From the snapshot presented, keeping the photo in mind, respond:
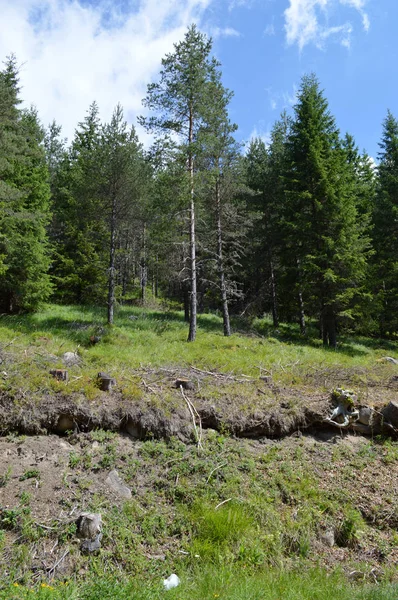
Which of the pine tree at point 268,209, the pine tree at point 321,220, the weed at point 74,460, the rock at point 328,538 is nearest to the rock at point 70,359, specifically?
the weed at point 74,460

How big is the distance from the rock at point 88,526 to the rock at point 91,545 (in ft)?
0.12

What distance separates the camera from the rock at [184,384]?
24.1 feet

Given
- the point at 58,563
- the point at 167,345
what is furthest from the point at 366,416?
the point at 167,345

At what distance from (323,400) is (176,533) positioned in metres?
4.25

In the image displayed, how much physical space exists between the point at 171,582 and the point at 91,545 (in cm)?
104

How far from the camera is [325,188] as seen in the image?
17.8 m

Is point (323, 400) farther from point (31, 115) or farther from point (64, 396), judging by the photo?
point (31, 115)

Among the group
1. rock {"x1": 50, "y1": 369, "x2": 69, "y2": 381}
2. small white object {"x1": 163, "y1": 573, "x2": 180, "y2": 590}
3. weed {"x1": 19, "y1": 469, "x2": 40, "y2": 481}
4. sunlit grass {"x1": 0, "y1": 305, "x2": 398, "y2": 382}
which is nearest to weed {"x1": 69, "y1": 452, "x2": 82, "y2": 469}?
weed {"x1": 19, "y1": 469, "x2": 40, "y2": 481}

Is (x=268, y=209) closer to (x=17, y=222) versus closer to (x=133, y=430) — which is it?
(x=17, y=222)

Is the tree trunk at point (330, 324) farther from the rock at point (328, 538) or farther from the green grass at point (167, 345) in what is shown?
the rock at point (328, 538)

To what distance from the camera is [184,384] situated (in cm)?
738

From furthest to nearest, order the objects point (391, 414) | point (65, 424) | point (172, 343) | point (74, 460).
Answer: point (172, 343), point (391, 414), point (65, 424), point (74, 460)

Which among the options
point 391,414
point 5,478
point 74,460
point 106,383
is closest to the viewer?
point 5,478

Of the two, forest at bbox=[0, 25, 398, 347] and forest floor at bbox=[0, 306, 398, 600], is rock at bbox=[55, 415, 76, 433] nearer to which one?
forest floor at bbox=[0, 306, 398, 600]
